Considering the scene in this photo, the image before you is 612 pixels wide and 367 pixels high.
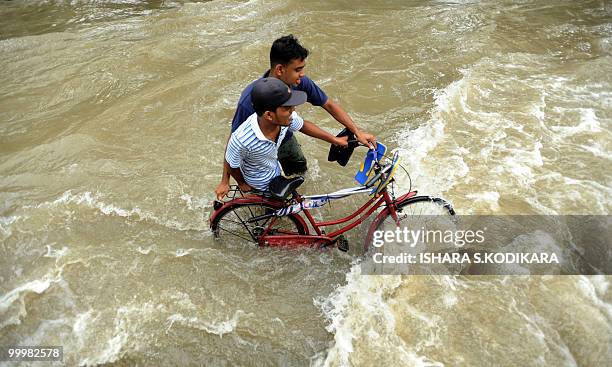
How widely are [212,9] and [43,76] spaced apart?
163 inches

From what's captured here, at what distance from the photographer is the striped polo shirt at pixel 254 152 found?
2.71 metres

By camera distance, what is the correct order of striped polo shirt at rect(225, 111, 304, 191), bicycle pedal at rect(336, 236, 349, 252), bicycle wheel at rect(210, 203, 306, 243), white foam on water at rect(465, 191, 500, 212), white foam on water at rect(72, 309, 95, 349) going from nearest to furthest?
striped polo shirt at rect(225, 111, 304, 191)
white foam on water at rect(72, 309, 95, 349)
bicycle wheel at rect(210, 203, 306, 243)
bicycle pedal at rect(336, 236, 349, 252)
white foam on water at rect(465, 191, 500, 212)

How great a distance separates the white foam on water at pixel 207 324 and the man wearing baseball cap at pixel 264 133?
1.16m

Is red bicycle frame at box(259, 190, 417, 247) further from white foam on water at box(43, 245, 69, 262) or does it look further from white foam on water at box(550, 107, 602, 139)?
white foam on water at box(550, 107, 602, 139)

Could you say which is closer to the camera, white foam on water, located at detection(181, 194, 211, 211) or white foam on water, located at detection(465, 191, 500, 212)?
white foam on water, located at detection(465, 191, 500, 212)

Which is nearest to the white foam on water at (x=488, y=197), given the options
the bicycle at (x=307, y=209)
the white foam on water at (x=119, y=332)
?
the bicycle at (x=307, y=209)

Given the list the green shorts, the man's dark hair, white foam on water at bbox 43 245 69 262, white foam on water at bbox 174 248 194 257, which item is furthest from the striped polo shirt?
white foam on water at bbox 43 245 69 262

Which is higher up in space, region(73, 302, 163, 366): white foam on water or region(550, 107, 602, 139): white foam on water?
region(550, 107, 602, 139): white foam on water

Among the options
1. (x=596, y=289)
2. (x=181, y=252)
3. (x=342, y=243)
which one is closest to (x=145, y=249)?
(x=181, y=252)

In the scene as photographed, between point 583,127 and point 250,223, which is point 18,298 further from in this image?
point 583,127

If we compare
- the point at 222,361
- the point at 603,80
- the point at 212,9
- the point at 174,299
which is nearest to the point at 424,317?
the point at 222,361

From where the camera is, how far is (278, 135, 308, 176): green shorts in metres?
3.79

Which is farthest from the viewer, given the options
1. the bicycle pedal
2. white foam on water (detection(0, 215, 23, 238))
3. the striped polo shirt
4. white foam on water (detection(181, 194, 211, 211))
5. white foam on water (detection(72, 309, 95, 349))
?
white foam on water (detection(181, 194, 211, 211))

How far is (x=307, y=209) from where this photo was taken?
3.40 m
